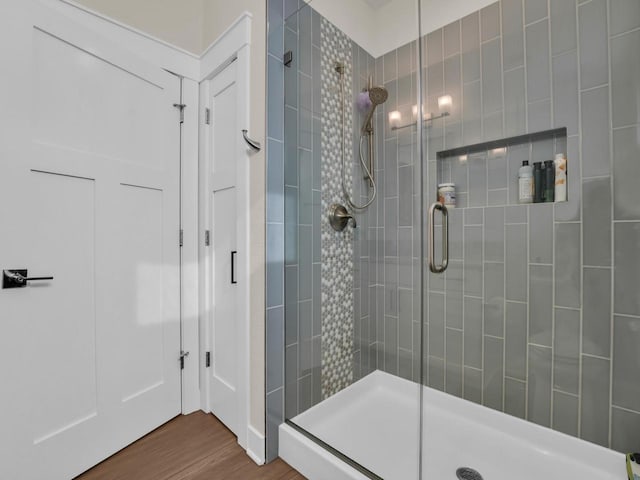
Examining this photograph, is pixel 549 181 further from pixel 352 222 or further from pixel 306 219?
pixel 306 219

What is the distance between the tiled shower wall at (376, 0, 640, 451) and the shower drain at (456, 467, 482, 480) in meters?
0.44

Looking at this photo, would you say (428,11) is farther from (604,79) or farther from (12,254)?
(12,254)

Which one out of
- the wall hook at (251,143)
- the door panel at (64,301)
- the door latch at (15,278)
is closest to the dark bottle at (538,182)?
the wall hook at (251,143)

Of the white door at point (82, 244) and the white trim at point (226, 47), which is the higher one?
the white trim at point (226, 47)

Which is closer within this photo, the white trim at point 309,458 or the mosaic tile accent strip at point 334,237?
the white trim at point 309,458

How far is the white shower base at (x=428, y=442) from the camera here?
1.29 meters

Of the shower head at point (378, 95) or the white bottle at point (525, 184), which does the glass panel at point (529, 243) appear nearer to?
the white bottle at point (525, 184)

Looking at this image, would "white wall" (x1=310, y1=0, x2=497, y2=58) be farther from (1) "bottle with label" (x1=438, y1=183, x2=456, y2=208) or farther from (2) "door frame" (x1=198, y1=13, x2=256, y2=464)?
(1) "bottle with label" (x1=438, y1=183, x2=456, y2=208)

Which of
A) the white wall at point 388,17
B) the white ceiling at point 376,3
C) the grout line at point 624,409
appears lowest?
the grout line at point 624,409

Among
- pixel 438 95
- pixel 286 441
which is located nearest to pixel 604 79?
pixel 438 95

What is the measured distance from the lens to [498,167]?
5.53ft

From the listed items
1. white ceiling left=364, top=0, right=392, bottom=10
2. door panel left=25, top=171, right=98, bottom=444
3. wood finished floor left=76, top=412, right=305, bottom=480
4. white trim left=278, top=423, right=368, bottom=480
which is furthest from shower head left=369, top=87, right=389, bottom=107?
wood finished floor left=76, top=412, right=305, bottom=480

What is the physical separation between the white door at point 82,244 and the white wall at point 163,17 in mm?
201

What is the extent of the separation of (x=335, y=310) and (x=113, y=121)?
1505 millimetres
